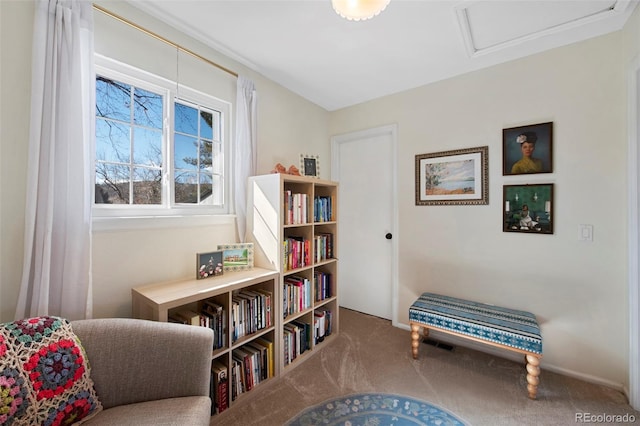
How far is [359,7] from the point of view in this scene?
110cm

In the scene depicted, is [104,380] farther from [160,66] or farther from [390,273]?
[390,273]

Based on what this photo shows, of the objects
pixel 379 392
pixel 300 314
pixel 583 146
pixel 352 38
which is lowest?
pixel 379 392

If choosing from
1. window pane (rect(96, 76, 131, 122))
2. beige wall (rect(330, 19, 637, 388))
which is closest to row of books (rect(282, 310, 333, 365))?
beige wall (rect(330, 19, 637, 388))

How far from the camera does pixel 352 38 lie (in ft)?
6.10

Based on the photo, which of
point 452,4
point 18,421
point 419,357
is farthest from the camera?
point 419,357

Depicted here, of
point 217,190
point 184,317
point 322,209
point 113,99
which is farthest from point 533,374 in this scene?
point 113,99

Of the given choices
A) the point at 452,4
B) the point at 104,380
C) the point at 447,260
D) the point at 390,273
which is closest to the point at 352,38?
the point at 452,4

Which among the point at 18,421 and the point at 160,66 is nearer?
the point at 18,421

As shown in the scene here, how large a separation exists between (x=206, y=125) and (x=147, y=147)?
0.49 metres

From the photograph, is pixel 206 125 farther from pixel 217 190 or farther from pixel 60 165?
pixel 60 165

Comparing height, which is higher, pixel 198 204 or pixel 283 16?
pixel 283 16

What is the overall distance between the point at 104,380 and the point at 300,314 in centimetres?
128

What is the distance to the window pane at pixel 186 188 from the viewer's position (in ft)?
6.17

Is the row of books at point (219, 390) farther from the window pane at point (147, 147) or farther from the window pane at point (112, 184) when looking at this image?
the window pane at point (147, 147)
